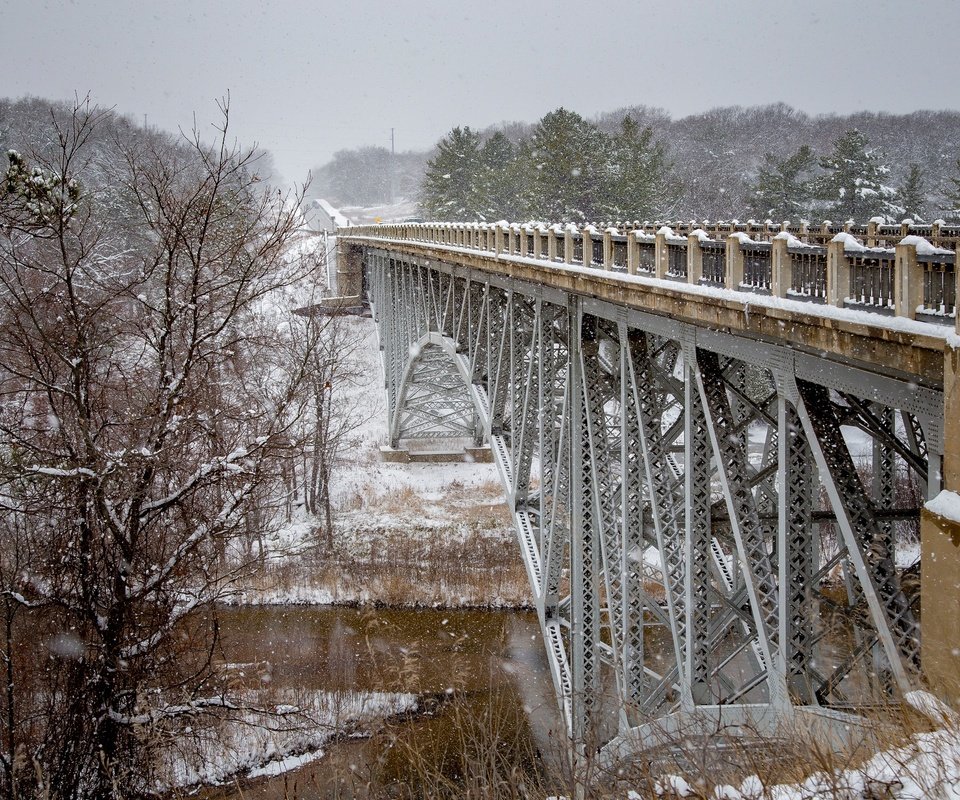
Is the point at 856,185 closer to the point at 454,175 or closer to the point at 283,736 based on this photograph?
the point at 283,736

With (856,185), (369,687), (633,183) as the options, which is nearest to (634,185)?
(633,183)

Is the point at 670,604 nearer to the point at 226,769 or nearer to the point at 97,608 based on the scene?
the point at 97,608

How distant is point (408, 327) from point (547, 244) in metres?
16.0

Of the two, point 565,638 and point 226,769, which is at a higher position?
point 565,638

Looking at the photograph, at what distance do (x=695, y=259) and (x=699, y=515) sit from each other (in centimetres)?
251

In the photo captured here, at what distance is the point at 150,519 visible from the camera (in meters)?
8.78

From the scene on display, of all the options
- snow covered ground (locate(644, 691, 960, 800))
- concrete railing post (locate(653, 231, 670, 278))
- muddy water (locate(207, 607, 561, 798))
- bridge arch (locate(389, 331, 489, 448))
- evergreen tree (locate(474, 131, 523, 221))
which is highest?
evergreen tree (locate(474, 131, 523, 221))

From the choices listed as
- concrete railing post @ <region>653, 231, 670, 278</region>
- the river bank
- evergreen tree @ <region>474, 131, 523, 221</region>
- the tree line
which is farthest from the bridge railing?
evergreen tree @ <region>474, 131, 523, 221</region>

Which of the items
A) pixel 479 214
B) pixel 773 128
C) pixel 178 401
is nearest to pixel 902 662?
pixel 178 401

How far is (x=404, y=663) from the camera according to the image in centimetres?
1895

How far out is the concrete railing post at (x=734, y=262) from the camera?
7.14m

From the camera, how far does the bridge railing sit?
500cm

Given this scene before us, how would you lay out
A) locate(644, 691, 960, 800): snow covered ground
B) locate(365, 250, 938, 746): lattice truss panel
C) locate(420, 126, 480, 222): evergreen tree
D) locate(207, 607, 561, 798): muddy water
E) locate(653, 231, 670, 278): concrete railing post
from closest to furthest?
locate(644, 691, 960, 800): snow covered ground < locate(365, 250, 938, 746): lattice truss panel < locate(653, 231, 670, 278): concrete railing post < locate(207, 607, 561, 798): muddy water < locate(420, 126, 480, 222): evergreen tree

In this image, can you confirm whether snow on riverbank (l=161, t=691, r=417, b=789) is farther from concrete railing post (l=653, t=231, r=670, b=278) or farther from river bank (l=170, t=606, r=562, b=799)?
concrete railing post (l=653, t=231, r=670, b=278)
